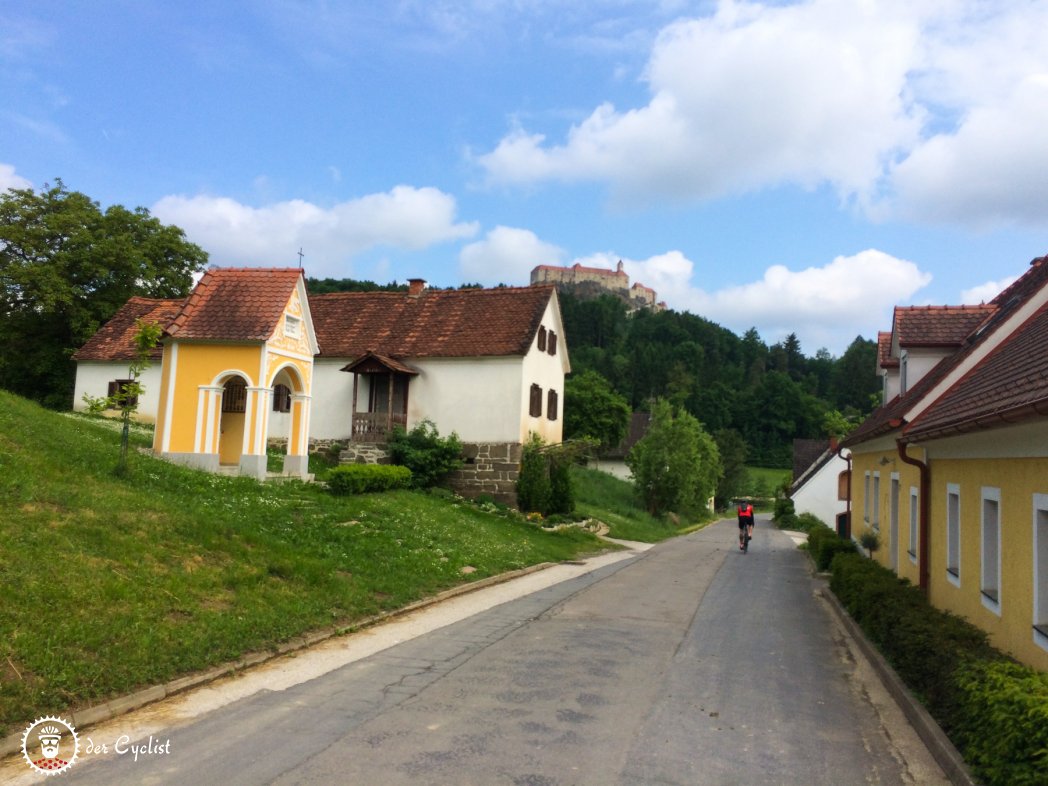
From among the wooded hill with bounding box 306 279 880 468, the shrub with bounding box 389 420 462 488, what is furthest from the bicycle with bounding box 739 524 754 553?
the wooded hill with bounding box 306 279 880 468

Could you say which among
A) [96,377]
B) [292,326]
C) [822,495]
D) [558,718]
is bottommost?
[558,718]

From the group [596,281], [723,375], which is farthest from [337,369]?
[596,281]

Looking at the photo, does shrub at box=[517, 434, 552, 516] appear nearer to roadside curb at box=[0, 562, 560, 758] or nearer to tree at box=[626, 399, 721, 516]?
roadside curb at box=[0, 562, 560, 758]

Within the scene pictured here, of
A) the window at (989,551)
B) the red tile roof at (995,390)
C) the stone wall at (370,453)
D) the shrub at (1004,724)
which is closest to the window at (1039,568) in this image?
the red tile roof at (995,390)

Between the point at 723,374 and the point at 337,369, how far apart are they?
301ft

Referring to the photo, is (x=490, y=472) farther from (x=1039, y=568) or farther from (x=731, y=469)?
(x=731, y=469)

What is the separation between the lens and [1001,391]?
793cm

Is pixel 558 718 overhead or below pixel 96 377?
below

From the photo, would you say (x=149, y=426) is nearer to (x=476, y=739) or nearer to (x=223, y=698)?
(x=223, y=698)

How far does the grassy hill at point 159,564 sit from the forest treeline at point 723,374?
229 ft

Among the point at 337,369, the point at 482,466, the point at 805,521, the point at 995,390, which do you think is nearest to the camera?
the point at 995,390

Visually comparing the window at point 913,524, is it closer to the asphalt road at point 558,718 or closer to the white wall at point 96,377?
the asphalt road at point 558,718

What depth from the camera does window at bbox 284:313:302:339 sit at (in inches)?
835

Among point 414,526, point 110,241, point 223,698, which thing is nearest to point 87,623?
point 223,698
